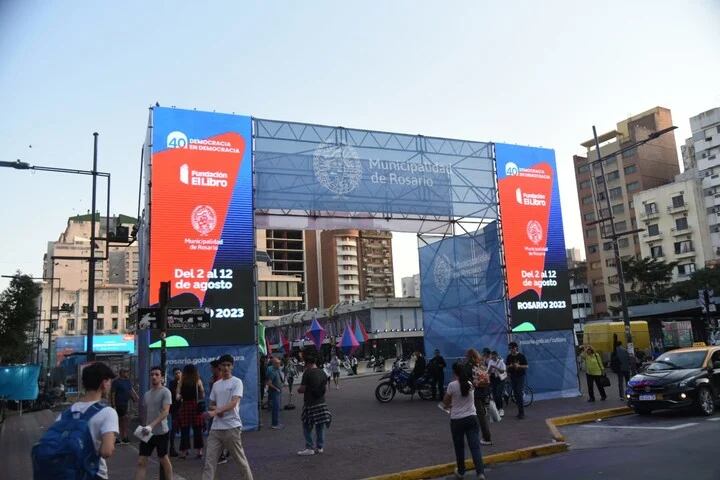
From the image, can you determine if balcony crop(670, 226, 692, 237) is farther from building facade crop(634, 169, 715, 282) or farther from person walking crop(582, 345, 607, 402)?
person walking crop(582, 345, 607, 402)

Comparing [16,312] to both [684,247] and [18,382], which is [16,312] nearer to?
[18,382]

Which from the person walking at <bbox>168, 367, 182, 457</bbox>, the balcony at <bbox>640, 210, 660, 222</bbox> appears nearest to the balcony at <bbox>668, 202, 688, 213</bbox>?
the balcony at <bbox>640, 210, 660, 222</bbox>

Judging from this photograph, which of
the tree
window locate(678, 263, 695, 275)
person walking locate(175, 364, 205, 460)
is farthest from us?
window locate(678, 263, 695, 275)

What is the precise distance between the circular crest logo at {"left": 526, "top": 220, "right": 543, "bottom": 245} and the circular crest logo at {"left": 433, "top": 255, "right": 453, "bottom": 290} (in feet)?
10.9

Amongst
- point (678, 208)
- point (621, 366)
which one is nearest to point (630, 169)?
point (678, 208)

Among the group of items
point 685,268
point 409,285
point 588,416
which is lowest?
point 588,416

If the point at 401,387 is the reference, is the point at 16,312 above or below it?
above

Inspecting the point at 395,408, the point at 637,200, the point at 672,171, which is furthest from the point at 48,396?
the point at 672,171

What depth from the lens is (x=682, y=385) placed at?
13.1 meters

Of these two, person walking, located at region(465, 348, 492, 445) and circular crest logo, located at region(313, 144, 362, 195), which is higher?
circular crest logo, located at region(313, 144, 362, 195)

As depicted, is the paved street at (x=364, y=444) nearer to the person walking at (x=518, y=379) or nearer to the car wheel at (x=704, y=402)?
the person walking at (x=518, y=379)

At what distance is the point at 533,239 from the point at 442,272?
390 centimetres

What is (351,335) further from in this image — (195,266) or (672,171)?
(672,171)

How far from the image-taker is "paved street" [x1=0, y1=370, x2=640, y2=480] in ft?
31.3
